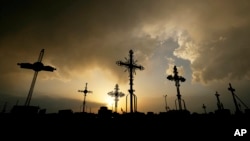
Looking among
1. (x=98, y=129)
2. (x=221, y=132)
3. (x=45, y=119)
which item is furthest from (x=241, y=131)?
(x=45, y=119)

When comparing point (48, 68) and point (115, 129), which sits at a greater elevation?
point (48, 68)

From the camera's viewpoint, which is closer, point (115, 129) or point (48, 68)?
point (115, 129)

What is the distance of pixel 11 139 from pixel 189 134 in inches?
506

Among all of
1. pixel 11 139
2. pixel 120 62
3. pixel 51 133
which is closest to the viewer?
pixel 11 139

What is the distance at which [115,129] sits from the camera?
36.1ft

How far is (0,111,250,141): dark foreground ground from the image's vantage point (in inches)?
394

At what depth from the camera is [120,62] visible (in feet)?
77.1

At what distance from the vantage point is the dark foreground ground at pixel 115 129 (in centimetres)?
1000

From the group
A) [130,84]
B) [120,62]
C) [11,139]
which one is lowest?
[11,139]

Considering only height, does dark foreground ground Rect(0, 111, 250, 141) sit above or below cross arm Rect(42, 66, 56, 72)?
below

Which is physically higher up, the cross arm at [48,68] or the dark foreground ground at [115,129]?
the cross arm at [48,68]

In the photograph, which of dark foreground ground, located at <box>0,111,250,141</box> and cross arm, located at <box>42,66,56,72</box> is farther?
cross arm, located at <box>42,66,56,72</box>

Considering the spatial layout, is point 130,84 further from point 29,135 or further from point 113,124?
point 29,135

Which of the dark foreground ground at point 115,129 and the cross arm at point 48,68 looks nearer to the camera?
the dark foreground ground at point 115,129
